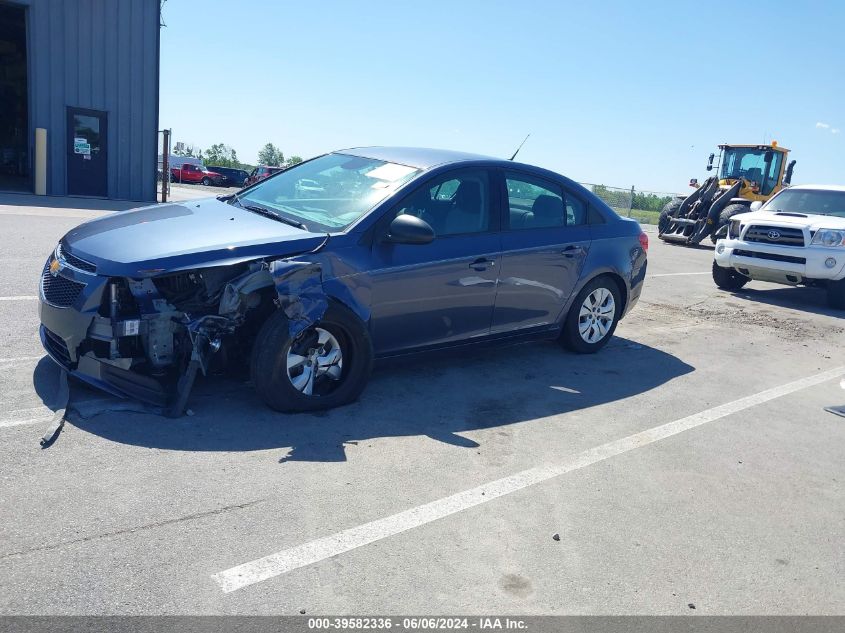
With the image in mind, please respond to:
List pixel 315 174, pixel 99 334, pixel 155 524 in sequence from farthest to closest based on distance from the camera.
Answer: pixel 315 174
pixel 99 334
pixel 155 524

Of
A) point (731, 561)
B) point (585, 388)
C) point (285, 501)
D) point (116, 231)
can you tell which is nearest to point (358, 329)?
point (285, 501)

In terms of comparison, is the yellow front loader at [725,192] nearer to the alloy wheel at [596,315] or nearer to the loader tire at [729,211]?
the loader tire at [729,211]

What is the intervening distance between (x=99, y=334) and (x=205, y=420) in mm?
794

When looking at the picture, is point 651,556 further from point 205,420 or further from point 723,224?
point 723,224

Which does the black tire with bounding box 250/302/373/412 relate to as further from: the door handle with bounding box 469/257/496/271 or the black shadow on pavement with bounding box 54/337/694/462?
the door handle with bounding box 469/257/496/271

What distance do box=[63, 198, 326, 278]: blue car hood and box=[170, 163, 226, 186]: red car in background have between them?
134 feet

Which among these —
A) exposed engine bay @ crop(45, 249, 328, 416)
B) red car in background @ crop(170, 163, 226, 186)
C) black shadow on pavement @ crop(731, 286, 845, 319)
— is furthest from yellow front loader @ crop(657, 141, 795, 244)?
red car in background @ crop(170, 163, 226, 186)

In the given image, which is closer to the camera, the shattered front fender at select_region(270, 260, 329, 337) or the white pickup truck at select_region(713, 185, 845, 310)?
the shattered front fender at select_region(270, 260, 329, 337)

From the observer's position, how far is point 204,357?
432cm

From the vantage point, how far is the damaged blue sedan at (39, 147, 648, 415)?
425 cm

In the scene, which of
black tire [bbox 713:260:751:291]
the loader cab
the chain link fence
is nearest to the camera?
black tire [bbox 713:260:751:291]

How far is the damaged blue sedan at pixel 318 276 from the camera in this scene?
4.25 m

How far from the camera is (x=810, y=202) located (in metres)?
11.6

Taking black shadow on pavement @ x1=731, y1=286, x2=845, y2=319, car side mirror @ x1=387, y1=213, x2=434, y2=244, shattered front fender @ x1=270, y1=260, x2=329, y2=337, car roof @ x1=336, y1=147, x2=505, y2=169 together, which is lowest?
black shadow on pavement @ x1=731, y1=286, x2=845, y2=319
